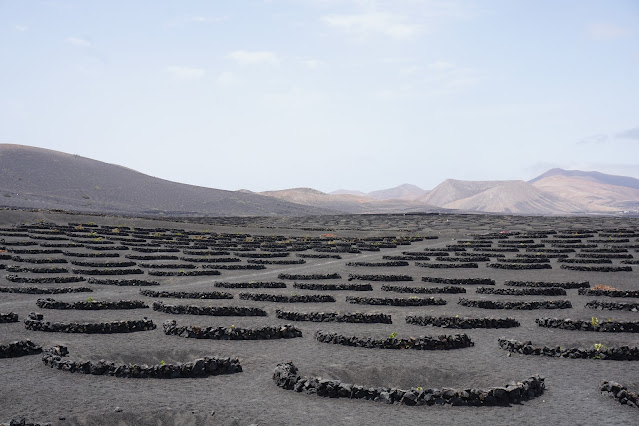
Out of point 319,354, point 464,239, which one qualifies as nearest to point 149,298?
point 319,354

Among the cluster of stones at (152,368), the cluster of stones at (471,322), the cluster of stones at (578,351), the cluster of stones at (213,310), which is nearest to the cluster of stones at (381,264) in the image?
the cluster of stones at (213,310)

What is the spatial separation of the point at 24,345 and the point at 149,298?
1160 cm

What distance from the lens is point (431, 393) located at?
48.4ft

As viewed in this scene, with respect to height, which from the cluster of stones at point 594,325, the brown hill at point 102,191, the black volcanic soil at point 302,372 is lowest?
the black volcanic soil at point 302,372

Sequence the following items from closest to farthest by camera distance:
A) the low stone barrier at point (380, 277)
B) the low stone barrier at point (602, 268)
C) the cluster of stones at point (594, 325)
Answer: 1. the cluster of stones at point (594, 325)
2. the low stone barrier at point (380, 277)
3. the low stone barrier at point (602, 268)

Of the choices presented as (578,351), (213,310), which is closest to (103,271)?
(213,310)

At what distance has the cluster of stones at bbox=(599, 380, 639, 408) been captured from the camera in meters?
14.2

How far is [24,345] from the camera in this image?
18.8 m

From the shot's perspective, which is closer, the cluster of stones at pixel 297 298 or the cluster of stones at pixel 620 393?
the cluster of stones at pixel 620 393

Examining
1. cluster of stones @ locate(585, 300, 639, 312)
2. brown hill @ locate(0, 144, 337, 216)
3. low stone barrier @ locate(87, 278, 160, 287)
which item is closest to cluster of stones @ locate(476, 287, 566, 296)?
cluster of stones @ locate(585, 300, 639, 312)

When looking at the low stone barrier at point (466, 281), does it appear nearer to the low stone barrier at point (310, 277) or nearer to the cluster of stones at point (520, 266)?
the low stone barrier at point (310, 277)

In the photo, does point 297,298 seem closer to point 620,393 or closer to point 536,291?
point 536,291

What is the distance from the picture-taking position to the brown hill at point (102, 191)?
139 metres

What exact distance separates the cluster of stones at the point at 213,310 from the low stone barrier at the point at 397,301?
5.39 m
